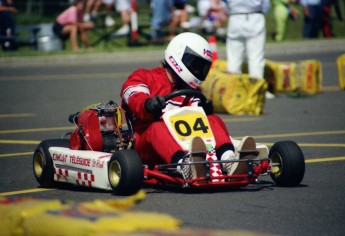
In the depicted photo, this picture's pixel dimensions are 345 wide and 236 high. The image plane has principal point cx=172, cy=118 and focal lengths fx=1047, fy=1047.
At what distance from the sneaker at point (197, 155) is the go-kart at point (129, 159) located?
0.03m

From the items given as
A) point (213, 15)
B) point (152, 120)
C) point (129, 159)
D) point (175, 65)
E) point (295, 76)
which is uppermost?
point (175, 65)

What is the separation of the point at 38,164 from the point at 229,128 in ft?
14.4

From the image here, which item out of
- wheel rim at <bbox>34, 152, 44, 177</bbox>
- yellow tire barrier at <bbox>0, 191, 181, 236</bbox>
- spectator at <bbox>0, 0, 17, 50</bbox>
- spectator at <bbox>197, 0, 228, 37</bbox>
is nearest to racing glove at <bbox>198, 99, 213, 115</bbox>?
wheel rim at <bbox>34, 152, 44, 177</bbox>

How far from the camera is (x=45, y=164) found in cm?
866

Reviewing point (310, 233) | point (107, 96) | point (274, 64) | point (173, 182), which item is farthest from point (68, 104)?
point (310, 233)

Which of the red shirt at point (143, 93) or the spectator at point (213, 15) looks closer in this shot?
the red shirt at point (143, 93)

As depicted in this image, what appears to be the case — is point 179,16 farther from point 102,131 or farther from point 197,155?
point 197,155

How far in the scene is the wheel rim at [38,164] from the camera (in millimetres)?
8781

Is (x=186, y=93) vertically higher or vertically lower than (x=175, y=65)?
lower

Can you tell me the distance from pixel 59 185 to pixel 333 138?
153 inches

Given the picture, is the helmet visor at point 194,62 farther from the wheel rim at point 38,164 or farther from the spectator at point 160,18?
the spectator at point 160,18

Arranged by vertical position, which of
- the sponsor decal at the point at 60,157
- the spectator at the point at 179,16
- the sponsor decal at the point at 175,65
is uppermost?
the sponsor decal at the point at 175,65

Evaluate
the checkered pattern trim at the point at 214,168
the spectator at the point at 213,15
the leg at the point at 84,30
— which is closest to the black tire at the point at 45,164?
the checkered pattern trim at the point at 214,168

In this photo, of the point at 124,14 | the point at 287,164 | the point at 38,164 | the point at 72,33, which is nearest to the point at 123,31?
the point at 124,14
